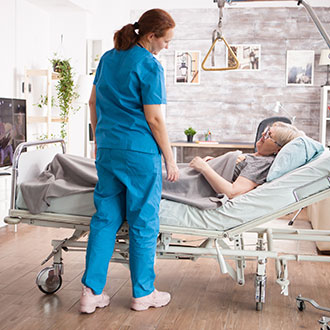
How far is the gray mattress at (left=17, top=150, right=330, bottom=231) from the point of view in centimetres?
240

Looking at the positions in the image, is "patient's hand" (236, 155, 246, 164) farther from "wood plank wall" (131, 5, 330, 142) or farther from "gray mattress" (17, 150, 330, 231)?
"wood plank wall" (131, 5, 330, 142)

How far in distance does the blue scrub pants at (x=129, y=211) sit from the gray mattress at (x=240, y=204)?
0.10 meters

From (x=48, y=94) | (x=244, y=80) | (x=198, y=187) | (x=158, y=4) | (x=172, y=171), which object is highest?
(x=158, y=4)

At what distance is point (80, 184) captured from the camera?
2.60 meters

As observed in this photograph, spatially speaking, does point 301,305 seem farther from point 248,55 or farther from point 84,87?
point 248,55

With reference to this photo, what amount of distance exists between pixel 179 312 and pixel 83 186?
78cm

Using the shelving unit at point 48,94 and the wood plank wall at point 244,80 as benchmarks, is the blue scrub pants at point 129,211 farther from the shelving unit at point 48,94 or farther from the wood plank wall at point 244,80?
the wood plank wall at point 244,80

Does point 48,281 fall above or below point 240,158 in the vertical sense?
below

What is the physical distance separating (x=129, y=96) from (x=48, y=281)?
1.06m

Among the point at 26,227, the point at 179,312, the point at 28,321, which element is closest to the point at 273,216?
the point at 179,312

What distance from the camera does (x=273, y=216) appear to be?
240 centimetres

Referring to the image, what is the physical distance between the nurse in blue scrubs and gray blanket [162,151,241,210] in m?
0.15

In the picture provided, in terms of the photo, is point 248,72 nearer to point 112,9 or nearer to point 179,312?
point 112,9

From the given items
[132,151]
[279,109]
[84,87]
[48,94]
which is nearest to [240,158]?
[132,151]
